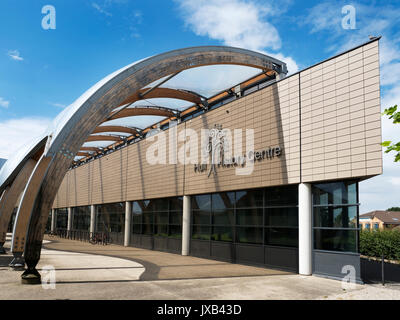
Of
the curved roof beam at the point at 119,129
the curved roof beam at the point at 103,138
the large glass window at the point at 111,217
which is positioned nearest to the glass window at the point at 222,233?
the curved roof beam at the point at 119,129

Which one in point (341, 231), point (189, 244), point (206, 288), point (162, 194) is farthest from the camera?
point (162, 194)

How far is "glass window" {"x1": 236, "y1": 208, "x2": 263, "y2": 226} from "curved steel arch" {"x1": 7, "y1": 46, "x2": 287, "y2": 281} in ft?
22.2

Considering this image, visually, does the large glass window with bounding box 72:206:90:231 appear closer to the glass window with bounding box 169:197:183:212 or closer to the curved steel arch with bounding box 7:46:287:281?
the glass window with bounding box 169:197:183:212

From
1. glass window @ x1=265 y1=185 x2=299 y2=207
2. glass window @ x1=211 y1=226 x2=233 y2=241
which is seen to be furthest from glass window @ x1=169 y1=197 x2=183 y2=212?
glass window @ x1=265 y1=185 x2=299 y2=207

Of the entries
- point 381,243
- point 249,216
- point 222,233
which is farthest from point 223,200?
point 381,243

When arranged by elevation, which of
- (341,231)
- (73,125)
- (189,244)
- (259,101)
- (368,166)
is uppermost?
(259,101)

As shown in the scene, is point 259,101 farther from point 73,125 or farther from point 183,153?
point 73,125

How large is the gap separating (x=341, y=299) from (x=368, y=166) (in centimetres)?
453

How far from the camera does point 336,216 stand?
40.4ft

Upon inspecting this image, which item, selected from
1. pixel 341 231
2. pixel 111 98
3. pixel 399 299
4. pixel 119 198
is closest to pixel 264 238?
pixel 341 231

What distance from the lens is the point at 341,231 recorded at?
12078mm

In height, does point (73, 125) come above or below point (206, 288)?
above

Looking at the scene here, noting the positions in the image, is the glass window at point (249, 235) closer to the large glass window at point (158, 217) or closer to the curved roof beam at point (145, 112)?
the large glass window at point (158, 217)

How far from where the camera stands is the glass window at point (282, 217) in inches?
540
